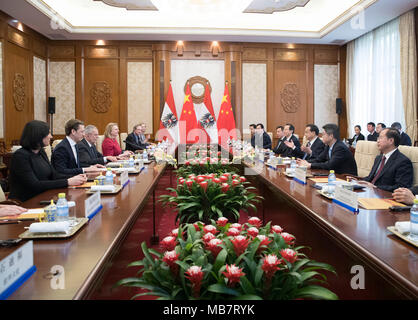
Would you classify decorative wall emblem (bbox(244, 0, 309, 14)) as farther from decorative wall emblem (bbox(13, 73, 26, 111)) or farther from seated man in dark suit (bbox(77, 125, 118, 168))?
decorative wall emblem (bbox(13, 73, 26, 111))

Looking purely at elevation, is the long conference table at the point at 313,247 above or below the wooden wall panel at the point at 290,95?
below

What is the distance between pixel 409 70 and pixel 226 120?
4.23 m

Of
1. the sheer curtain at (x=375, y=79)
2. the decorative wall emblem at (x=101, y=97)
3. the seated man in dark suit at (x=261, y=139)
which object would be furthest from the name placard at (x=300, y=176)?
the decorative wall emblem at (x=101, y=97)

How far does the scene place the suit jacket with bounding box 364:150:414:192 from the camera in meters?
2.69

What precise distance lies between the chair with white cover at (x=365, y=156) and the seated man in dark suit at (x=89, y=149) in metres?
3.17

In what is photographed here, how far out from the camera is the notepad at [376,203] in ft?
6.31

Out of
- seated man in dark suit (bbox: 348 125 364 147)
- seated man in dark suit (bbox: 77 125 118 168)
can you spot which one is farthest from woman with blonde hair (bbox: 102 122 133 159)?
seated man in dark suit (bbox: 348 125 364 147)

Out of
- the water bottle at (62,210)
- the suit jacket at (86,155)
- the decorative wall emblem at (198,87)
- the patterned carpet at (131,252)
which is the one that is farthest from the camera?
the decorative wall emblem at (198,87)

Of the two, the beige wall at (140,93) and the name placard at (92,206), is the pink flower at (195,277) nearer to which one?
the name placard at (92,206)

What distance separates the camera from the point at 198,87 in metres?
9.32

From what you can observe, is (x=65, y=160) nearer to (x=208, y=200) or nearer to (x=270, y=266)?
(x=208, y=200)

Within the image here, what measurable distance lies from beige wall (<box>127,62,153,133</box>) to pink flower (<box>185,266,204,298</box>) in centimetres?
844
